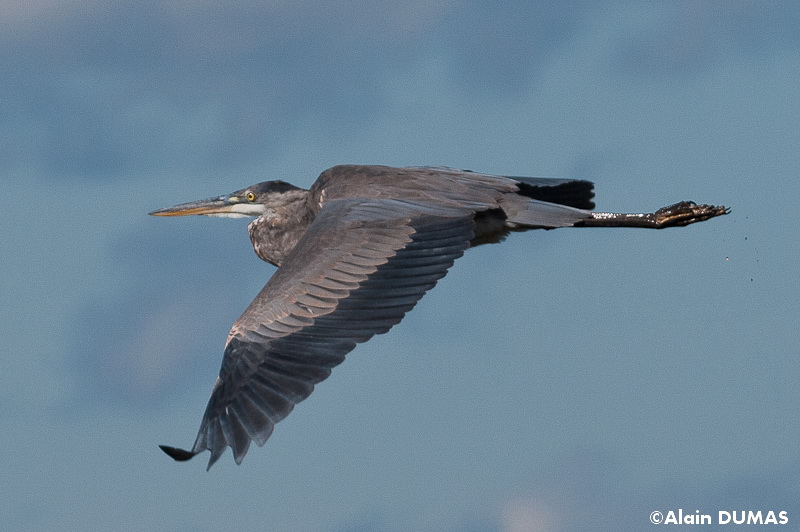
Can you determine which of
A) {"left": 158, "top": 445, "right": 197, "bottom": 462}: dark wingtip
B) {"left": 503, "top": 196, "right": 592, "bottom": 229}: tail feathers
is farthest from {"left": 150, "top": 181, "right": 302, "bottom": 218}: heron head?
{"left": 158, "top": 445, "right": 197, "bottom": 462}: dark wingtip

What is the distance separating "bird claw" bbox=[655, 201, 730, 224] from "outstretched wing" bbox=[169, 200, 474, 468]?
6.11ft

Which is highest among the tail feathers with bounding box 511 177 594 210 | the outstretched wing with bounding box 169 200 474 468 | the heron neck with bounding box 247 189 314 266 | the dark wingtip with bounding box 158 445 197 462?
the tail feathers with bounding box 511 177 594 210

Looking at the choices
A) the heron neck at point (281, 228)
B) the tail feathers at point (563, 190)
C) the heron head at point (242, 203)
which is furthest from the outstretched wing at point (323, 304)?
the heron head at point (242, 203)

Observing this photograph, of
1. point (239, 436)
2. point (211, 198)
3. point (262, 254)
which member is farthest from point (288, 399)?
point (211, 198)

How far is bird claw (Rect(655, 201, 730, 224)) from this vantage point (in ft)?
38.8

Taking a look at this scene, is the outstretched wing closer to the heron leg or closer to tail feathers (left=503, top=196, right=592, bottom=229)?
tail feathers (left=503, top=196, right=592, bottom=229)

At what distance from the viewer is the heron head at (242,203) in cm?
1287

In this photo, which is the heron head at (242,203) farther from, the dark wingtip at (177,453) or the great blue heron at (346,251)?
the dark wingtip at (177,453)

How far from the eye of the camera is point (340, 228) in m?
10.5

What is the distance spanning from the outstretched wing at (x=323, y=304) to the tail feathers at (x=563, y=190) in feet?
4.57

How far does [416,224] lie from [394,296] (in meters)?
0.99

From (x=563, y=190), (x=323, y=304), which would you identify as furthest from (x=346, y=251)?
(x=563, y=190)

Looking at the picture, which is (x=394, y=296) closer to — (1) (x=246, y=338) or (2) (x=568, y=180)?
(1) (x=246, y=338)

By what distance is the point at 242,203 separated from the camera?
1319 centimetres
